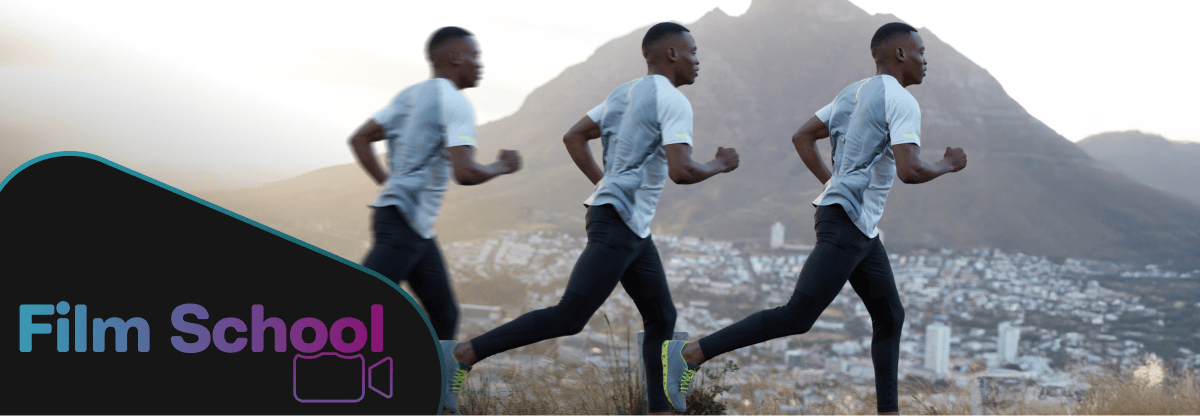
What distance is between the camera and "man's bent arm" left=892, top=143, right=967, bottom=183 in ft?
11.1

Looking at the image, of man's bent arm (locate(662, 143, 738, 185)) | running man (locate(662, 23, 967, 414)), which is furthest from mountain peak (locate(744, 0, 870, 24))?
man's bent arm (locate(662, 143, 738, 185))

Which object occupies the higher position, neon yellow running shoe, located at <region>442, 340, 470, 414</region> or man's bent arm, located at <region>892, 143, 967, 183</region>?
man's bent arm, located at <region>892, 143, 967, 183</region>

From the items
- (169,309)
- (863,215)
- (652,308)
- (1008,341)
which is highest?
(863,215)

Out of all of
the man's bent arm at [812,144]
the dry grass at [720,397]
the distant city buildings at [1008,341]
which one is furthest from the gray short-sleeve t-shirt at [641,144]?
the distant city buildings at [1008,341]

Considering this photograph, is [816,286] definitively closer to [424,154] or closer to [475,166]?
[475,166]

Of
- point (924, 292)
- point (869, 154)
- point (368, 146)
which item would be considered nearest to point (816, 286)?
point (869, 154)

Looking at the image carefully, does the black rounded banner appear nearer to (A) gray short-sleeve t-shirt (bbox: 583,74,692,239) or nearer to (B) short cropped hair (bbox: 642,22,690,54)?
(A) gray short-sleeve t-shirt (bbox: 583,74,692,239)

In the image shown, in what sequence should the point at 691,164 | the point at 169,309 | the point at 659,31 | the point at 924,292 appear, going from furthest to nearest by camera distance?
the point at 924,292
the point at 659,31
the point at 691,164
the point at 169,309

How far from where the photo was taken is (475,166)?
10.8 ft

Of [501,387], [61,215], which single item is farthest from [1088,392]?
[61,215]

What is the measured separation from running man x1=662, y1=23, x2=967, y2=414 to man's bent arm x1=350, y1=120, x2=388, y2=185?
5.31 ft

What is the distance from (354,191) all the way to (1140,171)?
72.1 metres

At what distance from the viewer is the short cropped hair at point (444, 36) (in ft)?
12.2

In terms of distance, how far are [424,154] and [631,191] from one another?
3.06 feet
